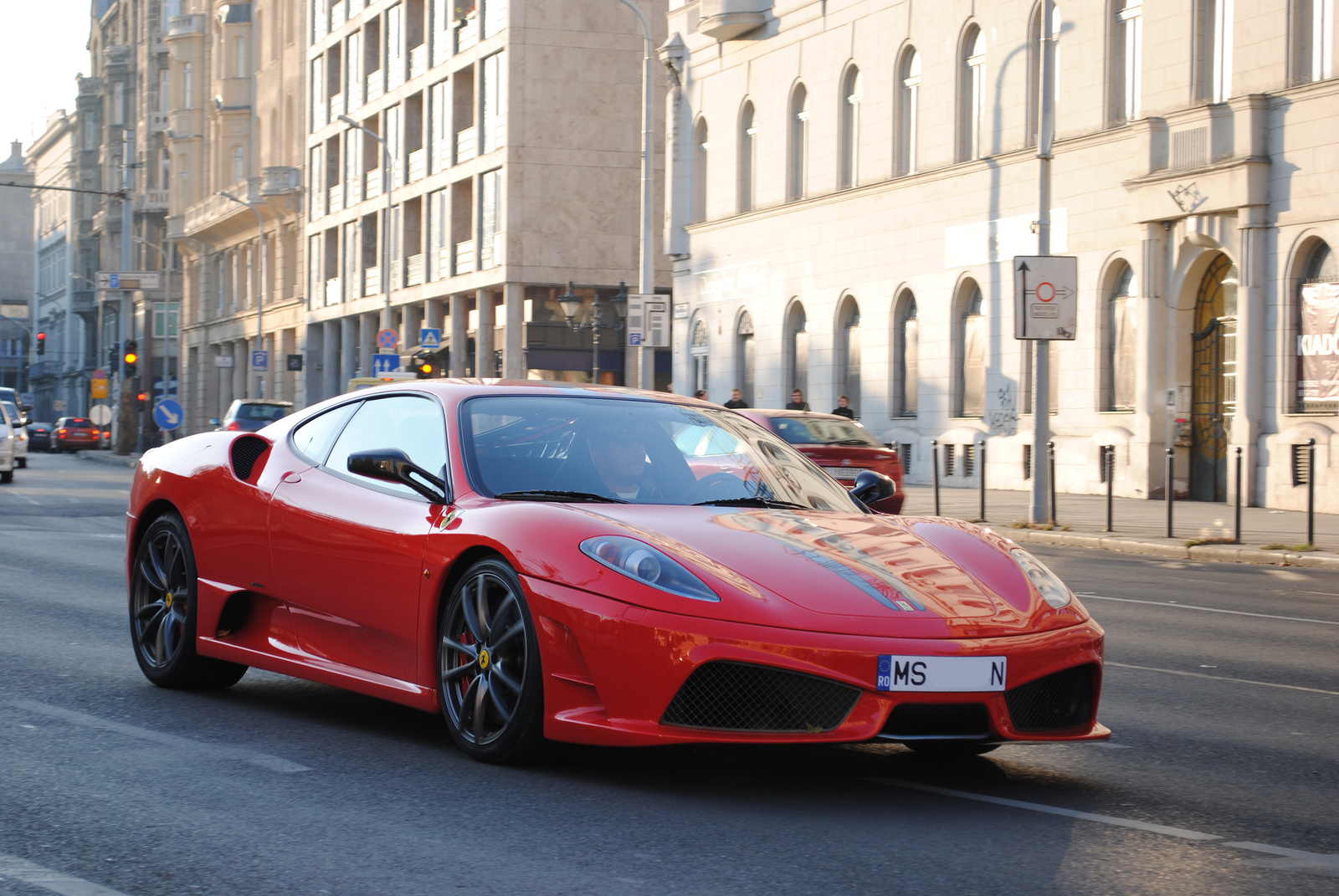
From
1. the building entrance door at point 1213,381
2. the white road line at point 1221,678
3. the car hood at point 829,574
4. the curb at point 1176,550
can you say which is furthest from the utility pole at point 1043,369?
the car hood at point 829,574

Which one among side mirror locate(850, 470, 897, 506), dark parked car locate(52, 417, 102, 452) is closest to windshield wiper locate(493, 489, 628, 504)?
side mirror locate(850, 470, 897, 506)

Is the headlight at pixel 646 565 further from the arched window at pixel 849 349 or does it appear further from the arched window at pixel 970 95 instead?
the arched window at pixel 849 349

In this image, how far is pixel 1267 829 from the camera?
16.5 feet

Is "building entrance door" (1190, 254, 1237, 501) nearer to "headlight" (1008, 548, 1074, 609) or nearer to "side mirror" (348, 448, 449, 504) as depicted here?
"headlight" (1008, 548, 1074, 609)

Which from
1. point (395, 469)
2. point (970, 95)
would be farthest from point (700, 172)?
point (395, 469)

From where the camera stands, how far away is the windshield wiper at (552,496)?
5.96m

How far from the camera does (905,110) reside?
111 ft

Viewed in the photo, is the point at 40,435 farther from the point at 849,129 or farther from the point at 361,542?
the point at 361,542

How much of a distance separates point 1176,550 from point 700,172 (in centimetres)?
2507

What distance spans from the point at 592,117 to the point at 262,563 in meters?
43.2

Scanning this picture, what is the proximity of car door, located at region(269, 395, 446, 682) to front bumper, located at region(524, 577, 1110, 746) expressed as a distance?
767 millimetres

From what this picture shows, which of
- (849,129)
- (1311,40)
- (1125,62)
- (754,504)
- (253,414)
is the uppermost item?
(849,129)

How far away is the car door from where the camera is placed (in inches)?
239

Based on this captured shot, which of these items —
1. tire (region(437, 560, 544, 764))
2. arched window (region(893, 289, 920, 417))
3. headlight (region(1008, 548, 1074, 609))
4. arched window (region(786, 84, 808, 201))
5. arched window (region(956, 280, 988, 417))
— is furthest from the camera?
arched window (region(786, 84, 808, 201))
